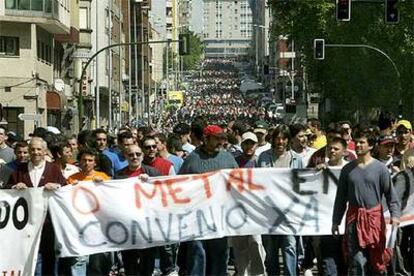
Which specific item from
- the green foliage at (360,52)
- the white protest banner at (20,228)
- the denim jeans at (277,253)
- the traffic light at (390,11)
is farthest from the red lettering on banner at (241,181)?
the green foliage at (360,52)

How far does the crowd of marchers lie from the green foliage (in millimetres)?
40480

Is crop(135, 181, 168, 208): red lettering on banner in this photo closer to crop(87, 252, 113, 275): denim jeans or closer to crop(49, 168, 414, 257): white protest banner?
crop(49, 168, 414, 257): white protest banner

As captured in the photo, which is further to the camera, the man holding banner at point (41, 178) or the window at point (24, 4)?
the window at point (24, 4)

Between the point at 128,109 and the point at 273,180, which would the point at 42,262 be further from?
the point at 128,109

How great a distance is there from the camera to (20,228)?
37.0 feet

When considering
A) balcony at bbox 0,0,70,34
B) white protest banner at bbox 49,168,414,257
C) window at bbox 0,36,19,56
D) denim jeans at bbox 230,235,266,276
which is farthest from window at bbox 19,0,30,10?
white protest banner at bbox 49,168,414,257

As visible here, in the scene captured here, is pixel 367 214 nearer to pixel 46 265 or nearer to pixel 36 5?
pixel 46 265

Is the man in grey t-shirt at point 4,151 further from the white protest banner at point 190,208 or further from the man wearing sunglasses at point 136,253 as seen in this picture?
the white protest banner at point 190,208

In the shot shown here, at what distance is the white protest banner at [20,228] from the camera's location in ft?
36.8

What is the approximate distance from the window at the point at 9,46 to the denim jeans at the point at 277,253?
126 ft

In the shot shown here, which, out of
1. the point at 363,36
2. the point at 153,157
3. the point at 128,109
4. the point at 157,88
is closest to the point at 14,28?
the point at 363,36

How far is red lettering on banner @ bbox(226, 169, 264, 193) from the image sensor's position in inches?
479

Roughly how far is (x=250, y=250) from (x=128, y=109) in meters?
66.9

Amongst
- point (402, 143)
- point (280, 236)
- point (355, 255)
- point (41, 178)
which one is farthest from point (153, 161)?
point (402, 143)
